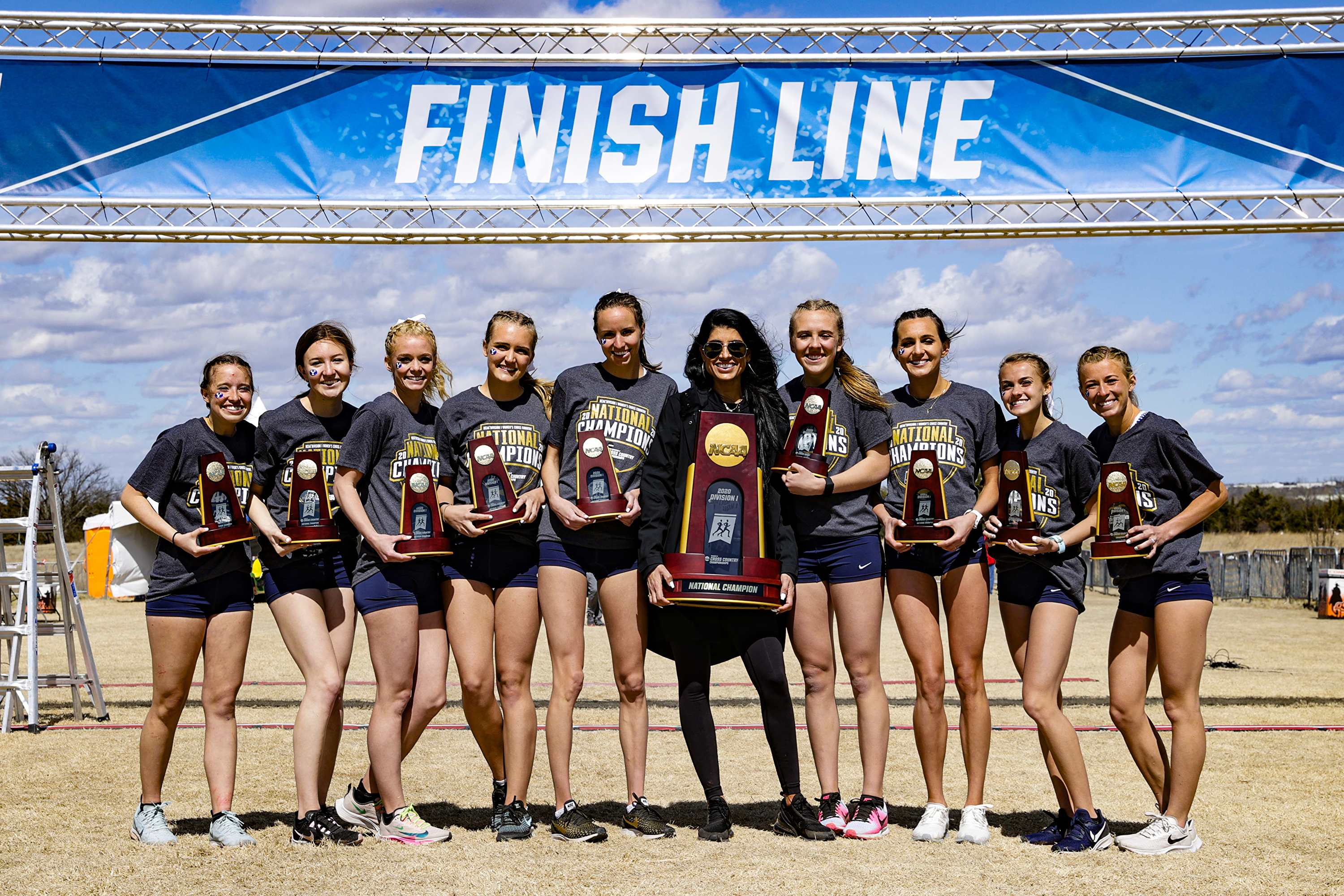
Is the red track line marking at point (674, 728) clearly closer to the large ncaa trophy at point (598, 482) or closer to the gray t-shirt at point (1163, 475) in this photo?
the gray t-shirt at point (1163, 475)

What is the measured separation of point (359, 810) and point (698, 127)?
4.75m

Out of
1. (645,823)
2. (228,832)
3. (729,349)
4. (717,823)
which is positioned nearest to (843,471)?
(729,349)

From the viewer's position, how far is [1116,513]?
4.60m

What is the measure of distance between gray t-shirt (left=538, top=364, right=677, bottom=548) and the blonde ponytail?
2.44 feet

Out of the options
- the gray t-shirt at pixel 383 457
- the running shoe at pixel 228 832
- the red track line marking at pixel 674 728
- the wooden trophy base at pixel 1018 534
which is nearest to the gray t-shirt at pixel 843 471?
the wooden trophy base at pixel 1018 534

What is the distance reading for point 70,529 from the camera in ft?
156

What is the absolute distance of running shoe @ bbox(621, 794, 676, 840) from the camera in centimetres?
471

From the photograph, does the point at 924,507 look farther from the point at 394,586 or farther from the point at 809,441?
the point at 394,586

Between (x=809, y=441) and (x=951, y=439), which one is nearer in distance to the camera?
(x=809, y=441)

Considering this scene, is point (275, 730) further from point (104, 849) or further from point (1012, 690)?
point (1012, 690)

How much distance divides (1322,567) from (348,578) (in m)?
24.5

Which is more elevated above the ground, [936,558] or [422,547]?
[936,558]

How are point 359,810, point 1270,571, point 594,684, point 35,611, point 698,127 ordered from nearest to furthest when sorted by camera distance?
point 359,810, point 698,127, point 35,611, point 594,684, point 1270,571

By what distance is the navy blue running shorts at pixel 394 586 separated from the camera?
184 inches
